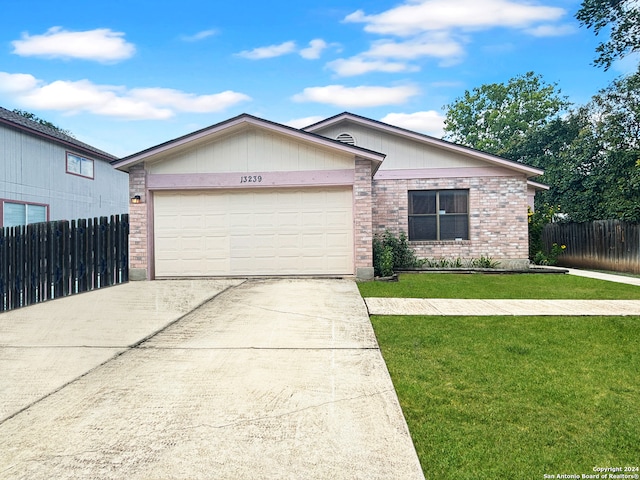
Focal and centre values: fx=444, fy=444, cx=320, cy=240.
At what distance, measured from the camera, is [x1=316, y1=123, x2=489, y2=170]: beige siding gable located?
14.0 metres

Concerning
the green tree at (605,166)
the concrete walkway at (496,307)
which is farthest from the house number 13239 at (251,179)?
the green tree at (605,166)

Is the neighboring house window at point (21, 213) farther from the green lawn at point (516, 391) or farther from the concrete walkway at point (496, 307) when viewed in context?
the green lawn at point (516, 391)

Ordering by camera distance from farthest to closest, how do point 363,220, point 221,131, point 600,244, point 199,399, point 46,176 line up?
point 600,244 < point 46,176 < point 221,131 < point 363,220 < point 199,399

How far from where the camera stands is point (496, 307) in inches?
298

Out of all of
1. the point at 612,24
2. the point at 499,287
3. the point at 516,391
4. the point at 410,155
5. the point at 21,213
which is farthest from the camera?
the point at 612,24

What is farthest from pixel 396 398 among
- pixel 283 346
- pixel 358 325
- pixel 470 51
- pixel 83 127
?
pixel 83 127

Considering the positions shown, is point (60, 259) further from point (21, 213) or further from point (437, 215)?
point (437, 215)

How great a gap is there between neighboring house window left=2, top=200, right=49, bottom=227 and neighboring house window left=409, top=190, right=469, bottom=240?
12900mm

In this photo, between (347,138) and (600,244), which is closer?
(347,138)

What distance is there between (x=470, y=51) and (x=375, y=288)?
648 inches

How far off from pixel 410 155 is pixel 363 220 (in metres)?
4.54

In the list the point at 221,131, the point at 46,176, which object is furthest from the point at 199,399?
the point at 46,176

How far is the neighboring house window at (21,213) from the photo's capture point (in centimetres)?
1418

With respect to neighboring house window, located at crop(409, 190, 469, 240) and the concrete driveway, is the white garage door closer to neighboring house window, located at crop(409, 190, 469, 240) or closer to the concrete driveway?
neighboring house window, located at crop(409, 190, 469, 240)
